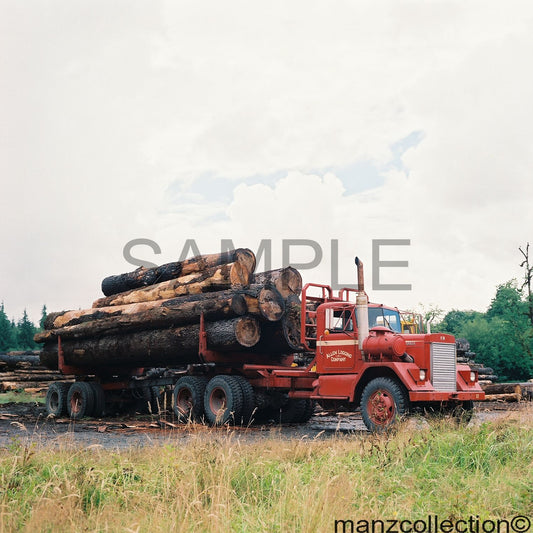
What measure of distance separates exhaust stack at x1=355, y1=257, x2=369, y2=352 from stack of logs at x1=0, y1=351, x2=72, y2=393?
17681 mm

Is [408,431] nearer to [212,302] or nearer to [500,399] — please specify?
[212,302]

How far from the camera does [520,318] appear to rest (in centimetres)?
5225

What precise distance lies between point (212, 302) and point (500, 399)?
12.7 m

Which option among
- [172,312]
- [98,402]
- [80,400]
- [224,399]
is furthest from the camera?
[80,400]

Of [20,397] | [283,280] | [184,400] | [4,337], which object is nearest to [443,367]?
[283,280]

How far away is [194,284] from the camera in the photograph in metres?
16.2

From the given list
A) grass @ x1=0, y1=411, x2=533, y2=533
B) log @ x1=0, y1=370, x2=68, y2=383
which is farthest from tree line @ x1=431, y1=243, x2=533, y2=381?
grass @ x1=0, y1=411, x2=533, y2=533

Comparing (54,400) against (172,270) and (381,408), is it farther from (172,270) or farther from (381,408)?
(381,408)

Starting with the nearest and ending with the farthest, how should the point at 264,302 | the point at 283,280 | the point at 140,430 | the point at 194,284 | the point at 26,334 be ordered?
1. the point at 140,430
2. the point at 264,302
3. the point at 283,280
4. the point at 194,284
5. the point at 26,334

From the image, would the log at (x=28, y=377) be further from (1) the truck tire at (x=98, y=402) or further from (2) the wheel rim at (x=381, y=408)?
(2) the wheel rim at (x=381, y=408)

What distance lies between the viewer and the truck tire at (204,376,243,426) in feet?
46.4

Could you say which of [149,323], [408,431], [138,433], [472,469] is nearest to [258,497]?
[472,469]

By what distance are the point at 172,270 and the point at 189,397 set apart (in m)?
3.60

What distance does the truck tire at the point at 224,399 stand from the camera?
14133 mm
